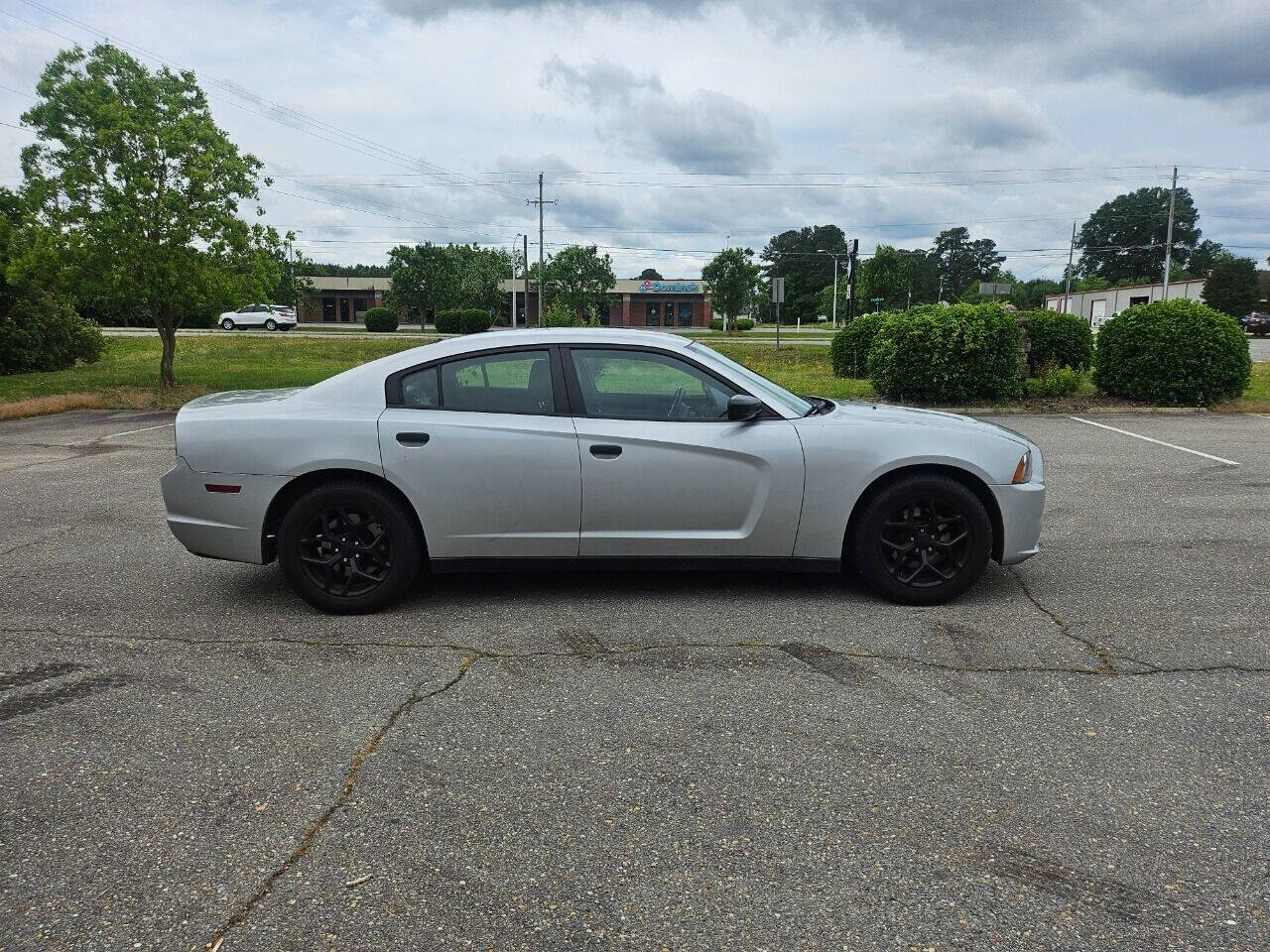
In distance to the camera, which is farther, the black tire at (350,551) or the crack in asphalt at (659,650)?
the black tire at (350,551)

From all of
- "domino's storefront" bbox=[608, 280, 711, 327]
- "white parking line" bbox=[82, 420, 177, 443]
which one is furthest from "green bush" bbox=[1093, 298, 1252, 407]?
"domino's storefront" bbox=[608, 280, 711, 327]

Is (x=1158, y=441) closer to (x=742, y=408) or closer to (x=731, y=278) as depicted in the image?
(x=742, y=408)

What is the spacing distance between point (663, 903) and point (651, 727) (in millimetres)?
1058

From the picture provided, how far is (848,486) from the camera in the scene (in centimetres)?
485

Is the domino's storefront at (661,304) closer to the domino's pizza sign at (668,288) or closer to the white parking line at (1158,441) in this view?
the domino's pizza sign at (668,288)

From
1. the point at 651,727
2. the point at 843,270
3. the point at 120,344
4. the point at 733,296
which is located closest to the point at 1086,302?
the point at 733,296

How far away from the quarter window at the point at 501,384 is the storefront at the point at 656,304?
7322cm

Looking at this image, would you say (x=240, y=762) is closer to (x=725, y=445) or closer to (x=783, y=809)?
(x=783, y=809)

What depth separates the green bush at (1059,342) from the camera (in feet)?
51.3

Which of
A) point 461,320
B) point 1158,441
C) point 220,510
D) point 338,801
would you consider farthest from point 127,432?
point 461,320

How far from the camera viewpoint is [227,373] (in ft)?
72.6

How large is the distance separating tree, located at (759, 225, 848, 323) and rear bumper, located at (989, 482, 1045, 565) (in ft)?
371

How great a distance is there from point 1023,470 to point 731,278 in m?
56.8

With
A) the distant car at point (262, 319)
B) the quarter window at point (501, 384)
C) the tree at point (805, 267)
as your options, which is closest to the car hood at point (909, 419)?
the quarter window at point (501, 384)
